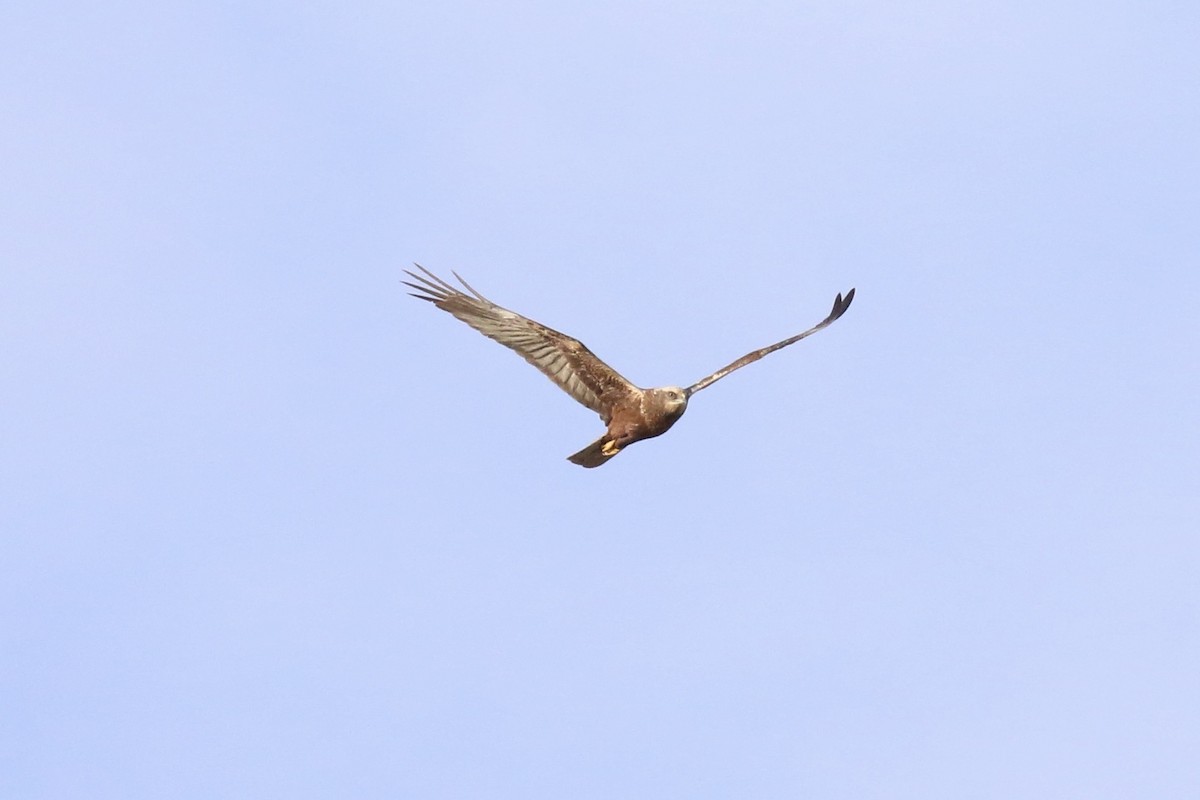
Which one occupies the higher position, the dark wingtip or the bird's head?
the dark wingtip

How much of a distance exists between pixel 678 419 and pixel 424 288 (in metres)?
3.46

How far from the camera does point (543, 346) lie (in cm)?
2322

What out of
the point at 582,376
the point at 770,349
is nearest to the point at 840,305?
the point at 770,349

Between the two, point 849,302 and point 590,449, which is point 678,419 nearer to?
point 590,449

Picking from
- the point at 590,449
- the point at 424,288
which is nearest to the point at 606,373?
the point at 590,449

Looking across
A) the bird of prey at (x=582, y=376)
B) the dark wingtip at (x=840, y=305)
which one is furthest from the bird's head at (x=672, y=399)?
the dark wingtip at (x=840, y=305)

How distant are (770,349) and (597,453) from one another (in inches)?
110

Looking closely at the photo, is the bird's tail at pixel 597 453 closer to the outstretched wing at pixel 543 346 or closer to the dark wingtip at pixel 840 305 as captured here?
the outstretched wing at pixel 543 346

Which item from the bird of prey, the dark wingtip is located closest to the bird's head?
the bird of prey

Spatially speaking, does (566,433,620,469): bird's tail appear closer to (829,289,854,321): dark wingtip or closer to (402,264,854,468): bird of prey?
(402,264,854,468): bird of prey

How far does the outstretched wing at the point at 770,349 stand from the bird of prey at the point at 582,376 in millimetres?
322

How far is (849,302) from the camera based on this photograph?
82.8ft

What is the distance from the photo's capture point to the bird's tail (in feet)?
77.0

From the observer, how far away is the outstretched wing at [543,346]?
23031 mm
